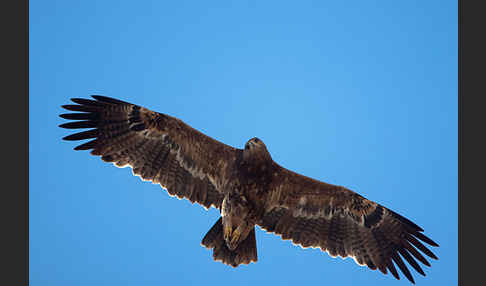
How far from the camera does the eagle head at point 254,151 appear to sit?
6349 mm

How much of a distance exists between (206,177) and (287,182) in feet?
4.00

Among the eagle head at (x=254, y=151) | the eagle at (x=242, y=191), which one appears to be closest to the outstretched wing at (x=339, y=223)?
the eagle at (x=242, y=191)

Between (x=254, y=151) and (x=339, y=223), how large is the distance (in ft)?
6.16

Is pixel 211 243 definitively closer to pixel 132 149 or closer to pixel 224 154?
pixel 224 154

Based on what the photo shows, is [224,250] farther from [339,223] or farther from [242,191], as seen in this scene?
[339,223]

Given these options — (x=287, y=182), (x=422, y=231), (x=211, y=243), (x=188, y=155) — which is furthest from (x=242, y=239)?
(x=422, y=231)

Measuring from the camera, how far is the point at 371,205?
6.97 m

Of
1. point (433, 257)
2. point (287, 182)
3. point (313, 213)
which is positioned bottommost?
point (433, 257)

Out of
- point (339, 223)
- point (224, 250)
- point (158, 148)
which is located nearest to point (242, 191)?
point (224, 250)

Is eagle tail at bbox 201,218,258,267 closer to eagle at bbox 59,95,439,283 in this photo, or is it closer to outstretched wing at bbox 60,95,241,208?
eagle at bbox 59,95,439,283

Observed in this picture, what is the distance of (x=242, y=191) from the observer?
21.2 feet

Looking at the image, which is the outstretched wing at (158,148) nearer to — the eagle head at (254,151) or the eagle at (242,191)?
the eagle at (242,191)

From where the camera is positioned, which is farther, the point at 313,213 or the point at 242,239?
the point at 313,213

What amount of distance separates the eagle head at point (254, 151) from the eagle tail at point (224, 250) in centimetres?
109
